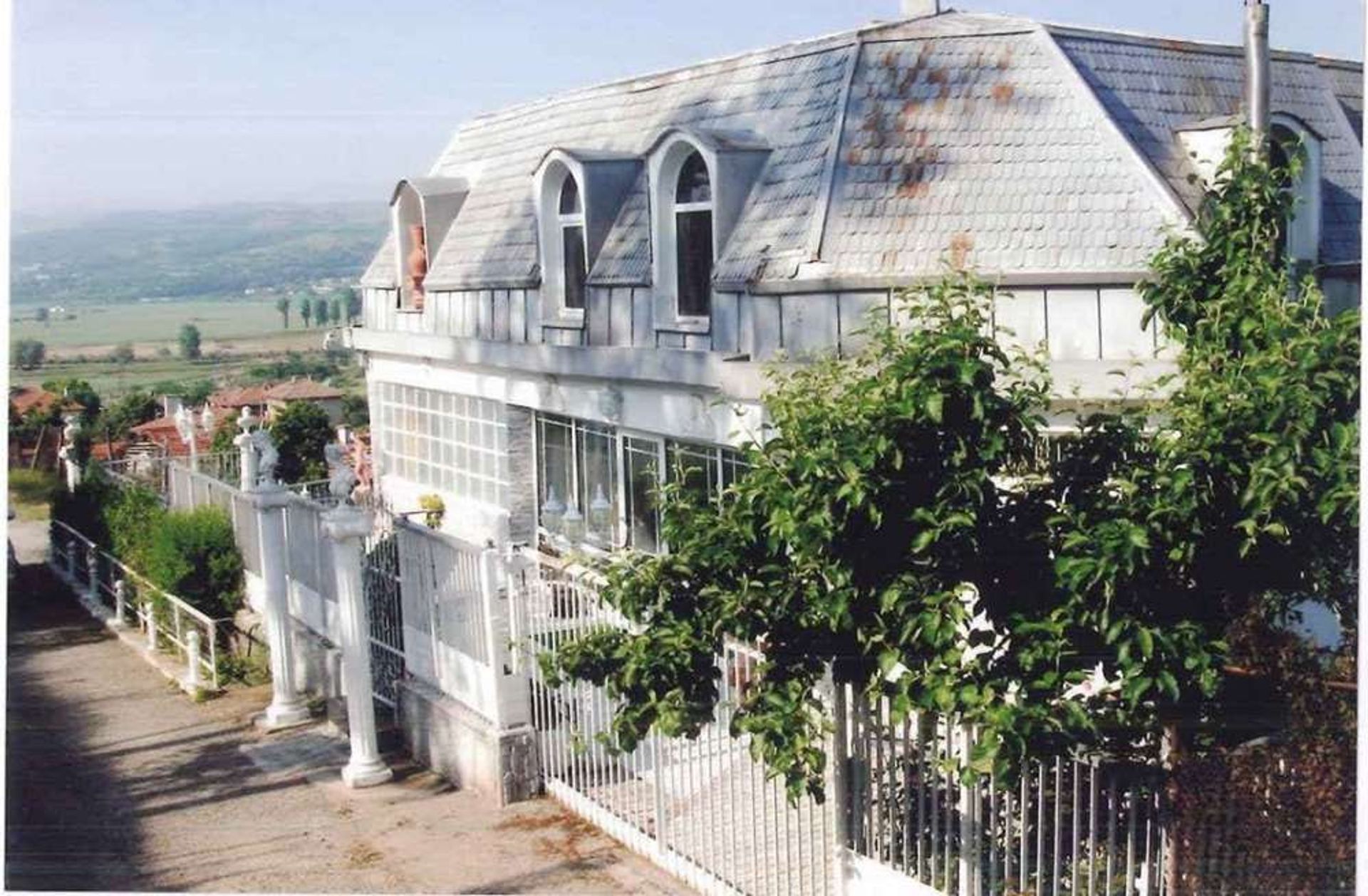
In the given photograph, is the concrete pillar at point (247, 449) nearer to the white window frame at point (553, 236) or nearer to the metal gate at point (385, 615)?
the metal gate at point (385, 615)

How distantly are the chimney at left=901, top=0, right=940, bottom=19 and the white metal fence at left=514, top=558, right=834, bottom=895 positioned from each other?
3476 mm

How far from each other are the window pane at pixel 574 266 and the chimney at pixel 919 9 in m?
2.62

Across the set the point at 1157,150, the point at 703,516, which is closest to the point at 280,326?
the point at 703,516

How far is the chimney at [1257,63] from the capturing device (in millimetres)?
6844

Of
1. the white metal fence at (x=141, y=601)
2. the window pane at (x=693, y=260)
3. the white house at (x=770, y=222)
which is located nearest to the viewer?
the white house at (x=770, y=222)

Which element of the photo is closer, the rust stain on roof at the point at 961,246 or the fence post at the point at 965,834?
the fence post at the point at 965,834

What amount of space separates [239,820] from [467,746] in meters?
1.18

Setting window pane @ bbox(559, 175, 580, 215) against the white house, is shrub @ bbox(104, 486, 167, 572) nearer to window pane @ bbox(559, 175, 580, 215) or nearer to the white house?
the white house

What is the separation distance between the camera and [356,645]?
8.69 metres

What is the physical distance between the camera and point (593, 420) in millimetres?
10422

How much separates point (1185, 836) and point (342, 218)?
6.11m

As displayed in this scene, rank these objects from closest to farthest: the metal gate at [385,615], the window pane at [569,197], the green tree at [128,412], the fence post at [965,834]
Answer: the fence post at [965,834] < the metal gate at [385,615] < the window pane at [569,197] < the green tree at [128,412]

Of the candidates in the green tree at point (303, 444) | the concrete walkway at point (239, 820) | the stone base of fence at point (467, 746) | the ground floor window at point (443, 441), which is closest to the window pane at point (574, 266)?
the ground floor window at point (443, 441)

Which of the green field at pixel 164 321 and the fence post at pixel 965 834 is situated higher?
the green field at pixel 164 321
